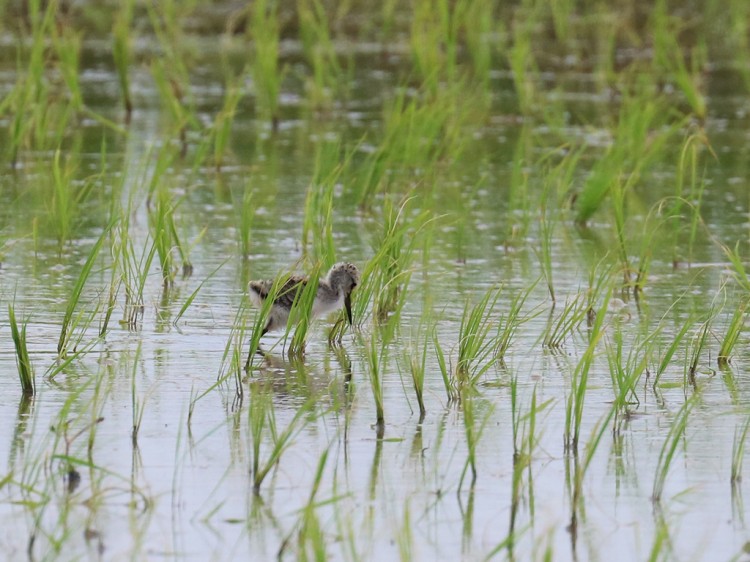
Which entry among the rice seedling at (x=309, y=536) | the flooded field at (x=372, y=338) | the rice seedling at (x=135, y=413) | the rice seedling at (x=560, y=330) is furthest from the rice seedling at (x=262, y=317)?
the rice seedling at (x=309, y=536)

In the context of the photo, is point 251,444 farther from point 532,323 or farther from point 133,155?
point 133,155

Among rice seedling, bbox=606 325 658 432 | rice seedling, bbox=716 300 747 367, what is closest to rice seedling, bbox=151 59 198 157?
rice seedling, bbox=716 300 747 367

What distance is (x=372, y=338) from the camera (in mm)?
4977

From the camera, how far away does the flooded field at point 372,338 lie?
4426 millimetres

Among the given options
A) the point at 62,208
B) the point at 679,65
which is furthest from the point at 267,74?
the point at 62,208

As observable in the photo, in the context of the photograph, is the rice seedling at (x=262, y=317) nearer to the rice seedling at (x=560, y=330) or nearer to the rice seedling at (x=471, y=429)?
the rice seedling at (x=471, y=429)

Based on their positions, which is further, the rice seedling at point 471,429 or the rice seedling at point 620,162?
the rice seedling at point 620,162

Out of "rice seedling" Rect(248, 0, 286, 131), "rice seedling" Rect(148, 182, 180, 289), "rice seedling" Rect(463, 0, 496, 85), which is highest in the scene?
"rice seedling" Rect(463, 0, 496, 85)

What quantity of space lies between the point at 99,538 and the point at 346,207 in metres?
5.46

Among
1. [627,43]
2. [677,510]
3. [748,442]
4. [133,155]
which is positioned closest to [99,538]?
[677,510]

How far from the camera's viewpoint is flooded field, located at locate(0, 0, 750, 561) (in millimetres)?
4426

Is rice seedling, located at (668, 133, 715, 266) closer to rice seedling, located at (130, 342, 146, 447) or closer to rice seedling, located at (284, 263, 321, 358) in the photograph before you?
rice seedling, located at (284, 263, 321, 358)

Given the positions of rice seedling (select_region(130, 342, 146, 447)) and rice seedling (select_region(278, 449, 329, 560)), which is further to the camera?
rice seedling (select_region(130, 342, 146, 447))

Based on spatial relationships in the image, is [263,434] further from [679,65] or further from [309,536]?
[679,65]
